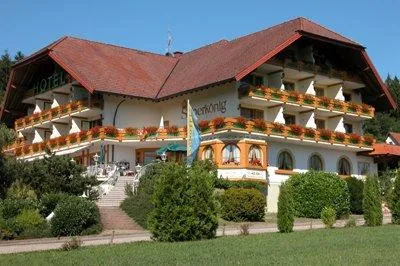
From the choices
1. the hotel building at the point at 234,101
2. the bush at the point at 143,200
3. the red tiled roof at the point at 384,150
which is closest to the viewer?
the bush at the point at 143,200

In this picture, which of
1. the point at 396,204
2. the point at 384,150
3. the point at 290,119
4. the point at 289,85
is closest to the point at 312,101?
the point at 290,119

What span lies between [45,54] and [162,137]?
37.2 feet

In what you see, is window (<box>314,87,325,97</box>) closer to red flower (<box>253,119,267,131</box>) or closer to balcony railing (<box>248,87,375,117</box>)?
balcony railing (<box>248,87,375,117</box>)

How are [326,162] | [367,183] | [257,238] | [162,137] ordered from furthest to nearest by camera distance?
[326,162] < [162,137] < [367,183] < [257,238]

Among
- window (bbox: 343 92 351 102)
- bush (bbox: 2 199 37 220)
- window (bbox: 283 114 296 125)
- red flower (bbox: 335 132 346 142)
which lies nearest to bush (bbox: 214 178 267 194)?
window (bbox: 283 114 296 125)

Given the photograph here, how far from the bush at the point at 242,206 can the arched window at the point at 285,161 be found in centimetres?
894

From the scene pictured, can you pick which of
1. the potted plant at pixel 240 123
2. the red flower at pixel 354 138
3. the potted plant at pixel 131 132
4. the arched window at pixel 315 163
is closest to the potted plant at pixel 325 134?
the arched window at pixel 315 163

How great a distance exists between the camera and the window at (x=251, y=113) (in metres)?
39.9

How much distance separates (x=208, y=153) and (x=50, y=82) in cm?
1614

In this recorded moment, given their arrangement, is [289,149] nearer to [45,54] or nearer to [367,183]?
[367,183]

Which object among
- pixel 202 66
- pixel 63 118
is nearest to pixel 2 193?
pixel 63 118

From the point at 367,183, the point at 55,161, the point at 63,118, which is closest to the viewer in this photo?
the point at 367,183

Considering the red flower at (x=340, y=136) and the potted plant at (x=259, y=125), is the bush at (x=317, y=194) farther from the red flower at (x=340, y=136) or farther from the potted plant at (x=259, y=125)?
the red flower at (x=340, y=136)

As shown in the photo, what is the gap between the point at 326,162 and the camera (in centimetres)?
4294
